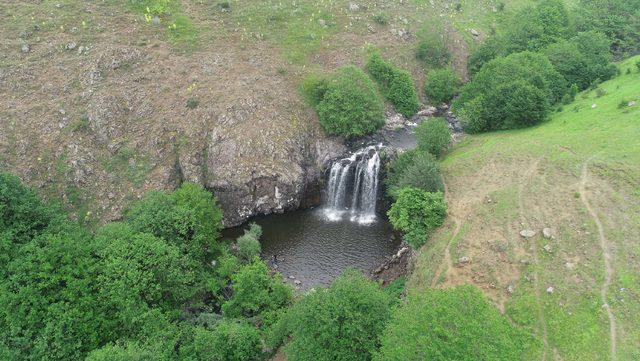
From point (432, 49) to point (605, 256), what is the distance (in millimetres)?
57151

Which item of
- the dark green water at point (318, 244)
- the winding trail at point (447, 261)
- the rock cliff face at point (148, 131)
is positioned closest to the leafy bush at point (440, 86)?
the rock cliff face at point (148, 131)

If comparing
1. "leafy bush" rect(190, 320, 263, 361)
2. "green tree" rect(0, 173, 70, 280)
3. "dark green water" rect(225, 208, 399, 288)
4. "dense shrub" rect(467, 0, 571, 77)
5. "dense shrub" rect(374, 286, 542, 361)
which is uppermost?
"dense shrub" rect(467, 0, 571, 77)

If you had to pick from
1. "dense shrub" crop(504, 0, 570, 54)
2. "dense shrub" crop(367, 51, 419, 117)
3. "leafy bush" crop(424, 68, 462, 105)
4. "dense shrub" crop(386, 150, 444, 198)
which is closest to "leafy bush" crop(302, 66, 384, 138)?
"dense shrub" crop(367, 51, 419, 117)

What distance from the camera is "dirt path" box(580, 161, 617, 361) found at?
30397 millimetres

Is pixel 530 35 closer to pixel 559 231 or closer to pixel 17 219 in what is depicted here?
pixel 559 231

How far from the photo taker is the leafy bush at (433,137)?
5806 cm

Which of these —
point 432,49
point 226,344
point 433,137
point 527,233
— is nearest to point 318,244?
point 226,344

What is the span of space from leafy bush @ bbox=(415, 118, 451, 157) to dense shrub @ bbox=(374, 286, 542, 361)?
33.2 m

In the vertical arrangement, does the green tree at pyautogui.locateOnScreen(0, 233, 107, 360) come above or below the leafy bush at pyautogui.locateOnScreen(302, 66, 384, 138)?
below

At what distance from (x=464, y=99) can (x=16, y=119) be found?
2752 inches

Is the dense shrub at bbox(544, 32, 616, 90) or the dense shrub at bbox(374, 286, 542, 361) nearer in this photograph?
the dense shrub at bbox(374, 286, 542, 361)

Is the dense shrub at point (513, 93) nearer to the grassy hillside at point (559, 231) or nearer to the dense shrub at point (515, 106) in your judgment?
the dense shrub at point (515, 106)

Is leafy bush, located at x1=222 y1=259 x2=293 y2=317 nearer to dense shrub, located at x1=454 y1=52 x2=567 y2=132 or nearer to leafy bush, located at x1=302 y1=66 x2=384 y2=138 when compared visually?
leafy bush, located at x1=302 y1=66 x2=384 y2=138

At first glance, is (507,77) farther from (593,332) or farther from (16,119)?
(16,119)
